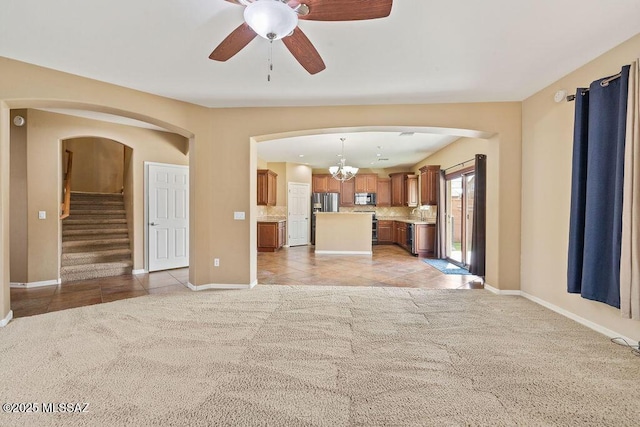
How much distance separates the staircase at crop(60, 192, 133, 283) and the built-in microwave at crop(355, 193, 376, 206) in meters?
6.71

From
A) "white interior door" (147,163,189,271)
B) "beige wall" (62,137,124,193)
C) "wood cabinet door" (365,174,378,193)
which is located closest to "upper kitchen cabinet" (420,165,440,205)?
"wood cabinet door" (365,174,378,193)

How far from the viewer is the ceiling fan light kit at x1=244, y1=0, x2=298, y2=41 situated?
1575 millimetres

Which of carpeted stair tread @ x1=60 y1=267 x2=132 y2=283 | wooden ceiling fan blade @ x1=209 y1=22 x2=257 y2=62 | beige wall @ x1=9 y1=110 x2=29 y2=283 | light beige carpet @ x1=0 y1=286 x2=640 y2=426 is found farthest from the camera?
carpeted stair tread @ x1=60 y1=267 x2=132 y2=283

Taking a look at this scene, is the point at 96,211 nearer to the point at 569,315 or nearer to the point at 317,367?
the point at 317,367

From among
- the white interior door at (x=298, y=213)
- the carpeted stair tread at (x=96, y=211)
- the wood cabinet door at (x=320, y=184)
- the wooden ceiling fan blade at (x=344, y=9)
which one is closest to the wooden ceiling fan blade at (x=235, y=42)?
the wooden ceiling fan blade at (x=344, y=9)

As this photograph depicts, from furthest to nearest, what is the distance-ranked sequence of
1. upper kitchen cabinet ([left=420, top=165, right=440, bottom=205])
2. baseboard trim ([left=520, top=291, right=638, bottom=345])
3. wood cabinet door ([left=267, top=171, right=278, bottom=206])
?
1. wood cabinet door ([left=267, top=171, right=278, bottom=206])
2. upper kitchen cabinet ([left=420, top=165, right=440, bottom=205])
3. baseboard trim ([left=520, top=291, right=638, bottom=345])

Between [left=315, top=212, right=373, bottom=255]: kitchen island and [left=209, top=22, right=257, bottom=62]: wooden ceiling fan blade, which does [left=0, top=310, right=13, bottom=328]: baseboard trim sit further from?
[left=315, top=212, right=373, bottom=255]: kitchen island

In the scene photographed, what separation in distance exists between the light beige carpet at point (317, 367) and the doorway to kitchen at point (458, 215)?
2806mm

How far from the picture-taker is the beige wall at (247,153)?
3986mm

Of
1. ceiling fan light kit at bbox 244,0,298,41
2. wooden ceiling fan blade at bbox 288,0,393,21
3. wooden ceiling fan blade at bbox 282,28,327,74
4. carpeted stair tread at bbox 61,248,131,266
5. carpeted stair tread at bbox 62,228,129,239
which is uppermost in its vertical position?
wooden ceiling fan blade at bbox 282,28,327,74

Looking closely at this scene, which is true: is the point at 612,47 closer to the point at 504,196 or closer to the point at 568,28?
the point at 568,28

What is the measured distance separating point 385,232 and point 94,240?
782cm

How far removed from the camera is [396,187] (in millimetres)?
9617

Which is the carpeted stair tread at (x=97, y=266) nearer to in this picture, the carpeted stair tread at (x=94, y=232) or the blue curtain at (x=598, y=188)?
the carpeted stair tread at (x=94, y=232)
